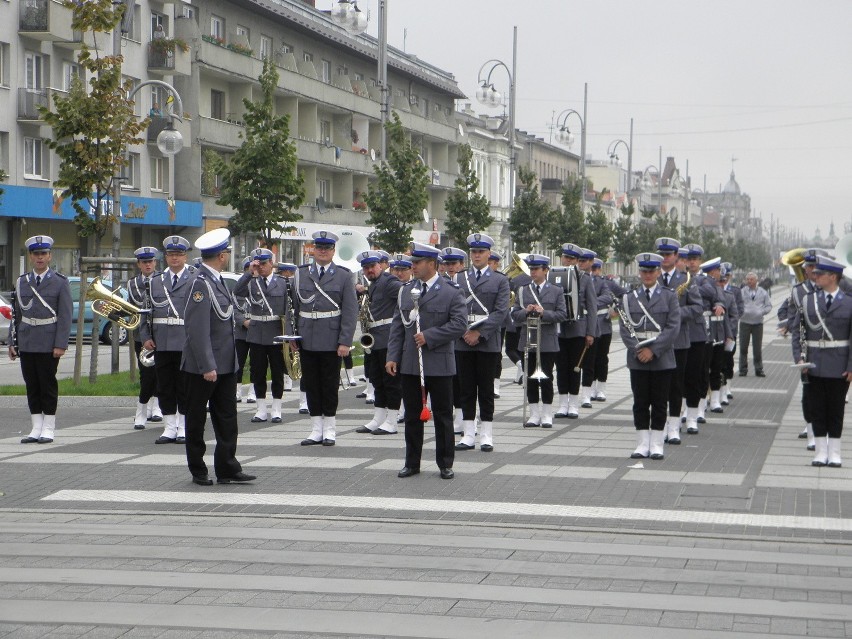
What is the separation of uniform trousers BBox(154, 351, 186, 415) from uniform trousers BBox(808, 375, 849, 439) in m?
6.41

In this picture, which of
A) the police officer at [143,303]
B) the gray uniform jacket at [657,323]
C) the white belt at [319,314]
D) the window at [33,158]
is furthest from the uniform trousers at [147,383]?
the window at [33,158]

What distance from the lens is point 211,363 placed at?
11.4m

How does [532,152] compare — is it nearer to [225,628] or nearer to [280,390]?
[280,390]

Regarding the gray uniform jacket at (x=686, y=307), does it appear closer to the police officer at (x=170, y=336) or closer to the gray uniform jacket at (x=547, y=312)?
the gray uniform jacket at (x=547, y=312)

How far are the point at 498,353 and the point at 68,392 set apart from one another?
7830 mm

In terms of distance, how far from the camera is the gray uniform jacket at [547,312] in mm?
16609

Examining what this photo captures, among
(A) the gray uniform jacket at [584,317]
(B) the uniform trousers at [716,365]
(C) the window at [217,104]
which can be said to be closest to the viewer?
(A) the gray uniform jacket at [584,317]

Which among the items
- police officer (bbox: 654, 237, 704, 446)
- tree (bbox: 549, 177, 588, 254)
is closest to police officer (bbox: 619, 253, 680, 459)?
police officer (bbox: 654, 237, 704, 446)

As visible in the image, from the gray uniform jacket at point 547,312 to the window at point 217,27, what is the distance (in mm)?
40674

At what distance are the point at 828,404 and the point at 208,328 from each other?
595 centimetres

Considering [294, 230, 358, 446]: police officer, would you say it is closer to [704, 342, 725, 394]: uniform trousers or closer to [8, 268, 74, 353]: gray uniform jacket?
[8, 268, 74, 353]: gray uniform jacket

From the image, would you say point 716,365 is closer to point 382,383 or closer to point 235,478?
point 382,383

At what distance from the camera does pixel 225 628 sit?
6.80 meters

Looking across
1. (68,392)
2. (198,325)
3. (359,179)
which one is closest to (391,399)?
(198,325)
